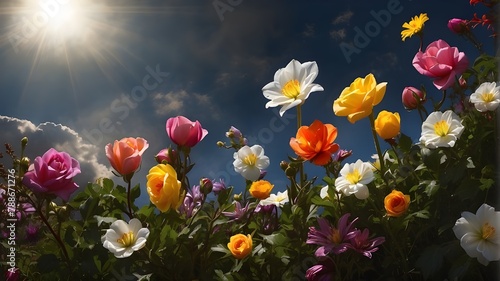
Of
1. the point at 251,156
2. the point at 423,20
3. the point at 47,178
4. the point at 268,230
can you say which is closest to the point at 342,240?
the point at 268,230

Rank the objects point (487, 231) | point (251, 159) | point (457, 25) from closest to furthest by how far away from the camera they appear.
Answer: point (487, 231) → point (251, 159) → point (457, 25)

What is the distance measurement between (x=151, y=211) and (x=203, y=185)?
0.18 metres

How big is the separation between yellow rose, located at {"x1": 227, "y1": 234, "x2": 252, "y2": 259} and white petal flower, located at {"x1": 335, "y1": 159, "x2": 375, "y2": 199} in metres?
0.31

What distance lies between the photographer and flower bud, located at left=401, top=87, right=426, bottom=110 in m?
1.74

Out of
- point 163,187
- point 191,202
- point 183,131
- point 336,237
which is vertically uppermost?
point 183,131

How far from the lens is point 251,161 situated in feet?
6.55

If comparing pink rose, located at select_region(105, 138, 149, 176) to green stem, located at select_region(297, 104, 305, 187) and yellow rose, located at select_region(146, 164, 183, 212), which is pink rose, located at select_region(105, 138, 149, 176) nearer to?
yellow rose, located at select_region(146, 164, 183, 212)

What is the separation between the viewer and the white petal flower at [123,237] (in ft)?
4.62

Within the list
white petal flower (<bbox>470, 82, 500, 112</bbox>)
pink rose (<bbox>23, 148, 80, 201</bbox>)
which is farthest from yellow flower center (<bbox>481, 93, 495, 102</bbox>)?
pink rose (<bbox>23, 148, 80, 201</bbox>)

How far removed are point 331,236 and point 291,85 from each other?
19.9 inches

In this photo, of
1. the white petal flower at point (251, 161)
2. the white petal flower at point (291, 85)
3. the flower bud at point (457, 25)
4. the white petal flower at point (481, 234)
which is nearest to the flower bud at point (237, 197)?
the white petal flower at point (251, 161)

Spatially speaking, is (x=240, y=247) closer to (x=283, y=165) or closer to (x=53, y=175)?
(x=283, y=165)

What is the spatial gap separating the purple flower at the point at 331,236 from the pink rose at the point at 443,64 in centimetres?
58

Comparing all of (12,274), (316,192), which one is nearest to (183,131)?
(316,192)
